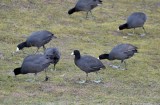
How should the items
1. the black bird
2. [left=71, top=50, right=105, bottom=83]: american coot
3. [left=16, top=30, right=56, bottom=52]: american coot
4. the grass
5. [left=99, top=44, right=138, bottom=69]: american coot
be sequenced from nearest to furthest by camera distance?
the grass < [left=71, top=50, right=105, bottom=83]: american coot < [left=99, top=44, right=138, bottom=69]: american coot < [left=16, top=30, right=56, bottom=52]: american coot < the black bird

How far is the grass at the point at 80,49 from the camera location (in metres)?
16.9

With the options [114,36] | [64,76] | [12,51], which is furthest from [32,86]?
[114,36]

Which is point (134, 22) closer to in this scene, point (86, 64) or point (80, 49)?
point (80, 49)

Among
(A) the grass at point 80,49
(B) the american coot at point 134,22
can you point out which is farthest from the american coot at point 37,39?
(B) the american coot at point 134,22

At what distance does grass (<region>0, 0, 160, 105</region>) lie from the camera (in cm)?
1694

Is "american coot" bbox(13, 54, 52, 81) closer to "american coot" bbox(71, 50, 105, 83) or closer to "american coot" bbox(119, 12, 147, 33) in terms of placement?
"american coot" bbox(71, 50, 105, 83)

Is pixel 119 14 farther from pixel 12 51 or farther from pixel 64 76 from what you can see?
pixel 64 76

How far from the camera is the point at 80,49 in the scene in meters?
25.7

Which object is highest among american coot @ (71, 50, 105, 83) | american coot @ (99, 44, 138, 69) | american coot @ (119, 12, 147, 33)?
american coot @ (71, 50, 105, 83)

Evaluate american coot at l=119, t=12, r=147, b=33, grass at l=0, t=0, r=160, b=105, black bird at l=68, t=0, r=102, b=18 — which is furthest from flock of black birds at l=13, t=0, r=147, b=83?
black bird at l=68, t=0, r=102, b=18

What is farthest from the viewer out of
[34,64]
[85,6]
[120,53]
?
[85,6]

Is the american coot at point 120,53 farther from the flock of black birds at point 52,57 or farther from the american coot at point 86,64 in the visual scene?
the american coot at point 86,64

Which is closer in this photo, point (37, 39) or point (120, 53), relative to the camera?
point (120, 53)

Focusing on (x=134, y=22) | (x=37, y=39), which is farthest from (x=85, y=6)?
(x=37, y=39)
